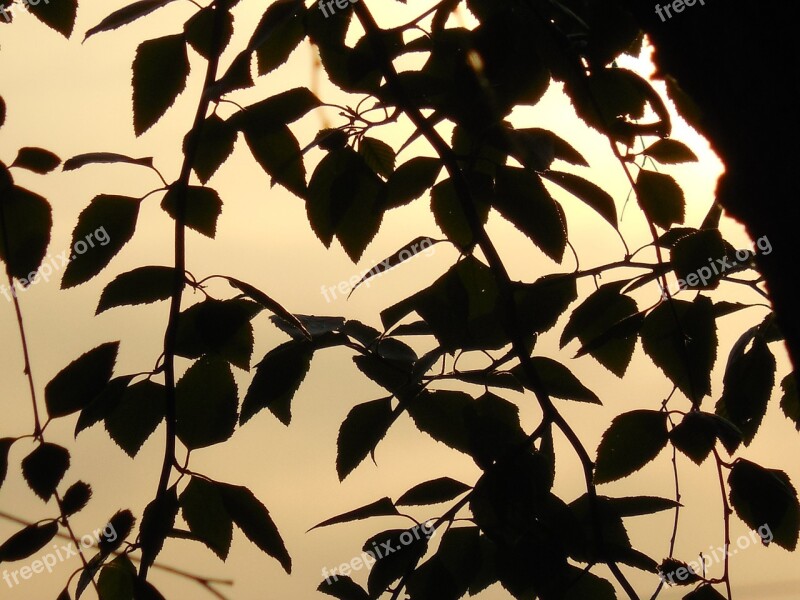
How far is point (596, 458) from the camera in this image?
1.38 meters

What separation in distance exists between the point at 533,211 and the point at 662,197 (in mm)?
331

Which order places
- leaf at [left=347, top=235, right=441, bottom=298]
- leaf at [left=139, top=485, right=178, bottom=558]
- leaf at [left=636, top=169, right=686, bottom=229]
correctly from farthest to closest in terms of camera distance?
leaf at [left=636, top=169, right=686, bottom=229], leaf at [left=347, top=235, right=441, bottom=298], leaf at [left=139, top=485, right=178, bottom=558]

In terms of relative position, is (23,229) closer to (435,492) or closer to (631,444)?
(435,492)

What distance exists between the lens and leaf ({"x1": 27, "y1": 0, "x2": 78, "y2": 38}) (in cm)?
149

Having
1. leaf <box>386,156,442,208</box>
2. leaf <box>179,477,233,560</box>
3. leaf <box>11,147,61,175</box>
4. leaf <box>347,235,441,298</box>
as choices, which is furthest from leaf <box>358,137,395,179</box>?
leaf <box>179,477,233,560</box>

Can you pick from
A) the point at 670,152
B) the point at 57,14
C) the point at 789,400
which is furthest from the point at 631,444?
the point at 57,14

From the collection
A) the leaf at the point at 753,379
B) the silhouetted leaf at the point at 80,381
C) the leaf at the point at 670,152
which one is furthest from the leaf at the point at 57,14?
the leaf at the point at 753,379

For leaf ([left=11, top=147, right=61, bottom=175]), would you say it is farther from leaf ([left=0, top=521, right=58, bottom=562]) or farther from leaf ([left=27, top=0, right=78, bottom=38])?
leaf ([left=0, top=521, right=58, bottom=562])

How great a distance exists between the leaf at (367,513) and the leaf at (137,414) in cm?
31

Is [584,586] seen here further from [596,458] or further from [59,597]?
[59,597]

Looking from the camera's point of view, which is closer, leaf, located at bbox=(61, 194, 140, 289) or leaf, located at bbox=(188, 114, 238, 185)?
leaf, located at bbox=(61, 194, 140, 289)

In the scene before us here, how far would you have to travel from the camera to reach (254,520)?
1295mm

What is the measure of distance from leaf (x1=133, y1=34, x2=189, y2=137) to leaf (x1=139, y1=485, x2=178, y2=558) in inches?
24.4

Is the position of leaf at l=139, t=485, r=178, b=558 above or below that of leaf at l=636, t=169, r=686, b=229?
below
